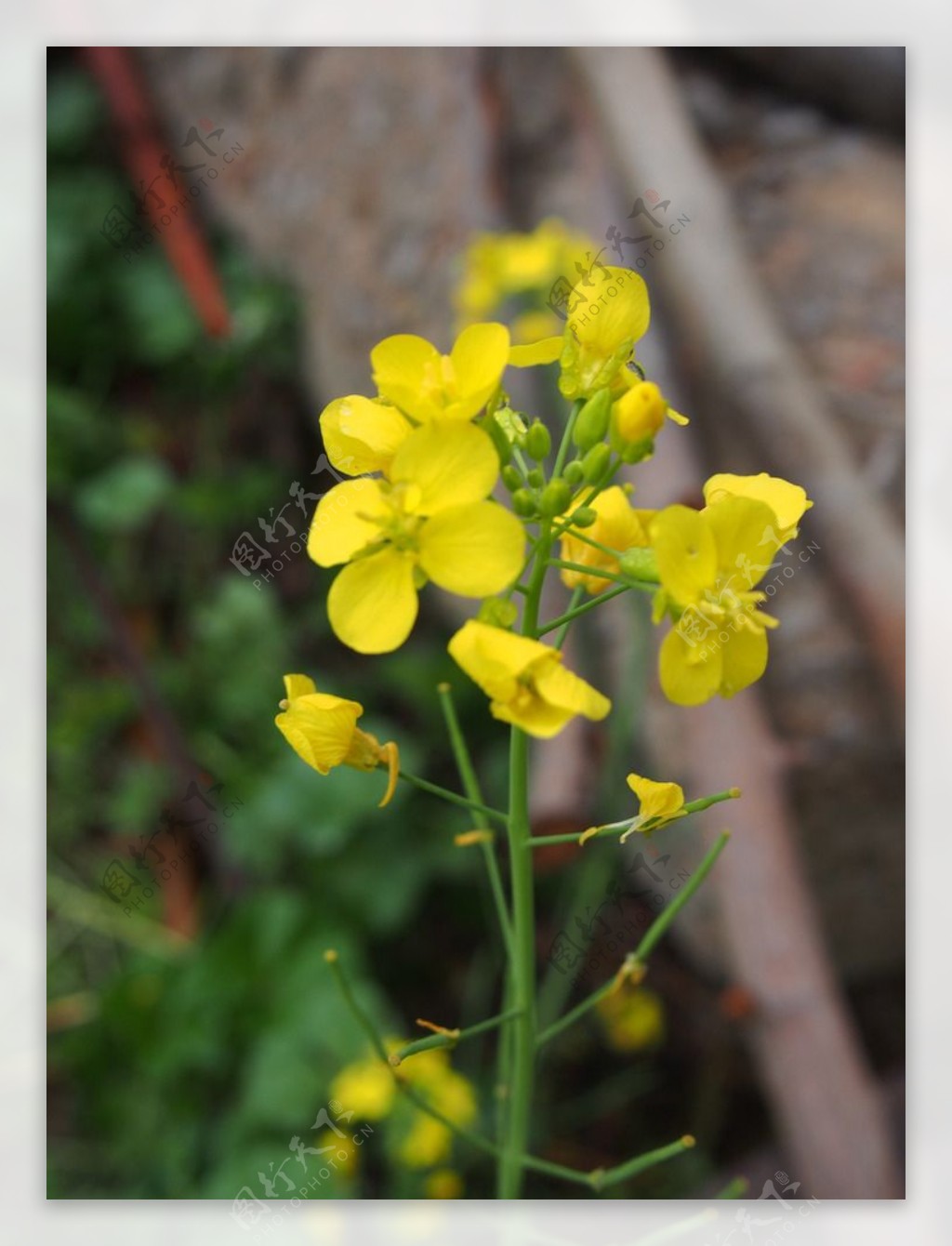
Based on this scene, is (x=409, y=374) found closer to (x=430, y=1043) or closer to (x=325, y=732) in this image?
(x=325, y=732)

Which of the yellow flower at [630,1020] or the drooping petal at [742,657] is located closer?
the drooping petal at [742,657]

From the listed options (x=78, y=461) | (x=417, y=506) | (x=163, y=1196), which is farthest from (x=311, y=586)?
(x=417, y=506)

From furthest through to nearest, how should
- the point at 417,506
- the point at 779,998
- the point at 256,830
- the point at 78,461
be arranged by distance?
the point at 78,461, the point at 256,830, the point at 779,998, the point at 417,506

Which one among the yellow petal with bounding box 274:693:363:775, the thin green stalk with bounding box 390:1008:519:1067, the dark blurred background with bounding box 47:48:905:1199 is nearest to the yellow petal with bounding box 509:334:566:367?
the yellow petal with bounding box 274:693:363:775

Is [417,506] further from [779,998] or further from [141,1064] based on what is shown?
[141,1064]

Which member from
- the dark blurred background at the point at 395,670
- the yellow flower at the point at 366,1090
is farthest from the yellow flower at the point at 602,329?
the yellow flower at the point at 366,1090

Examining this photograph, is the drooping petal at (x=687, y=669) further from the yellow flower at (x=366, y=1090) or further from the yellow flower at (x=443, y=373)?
the yellow flower at (x=366, y=1090)

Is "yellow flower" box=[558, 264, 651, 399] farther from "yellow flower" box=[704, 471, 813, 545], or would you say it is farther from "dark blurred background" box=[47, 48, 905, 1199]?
"dark blurred background" box=[47, 48, 905, 1199]
